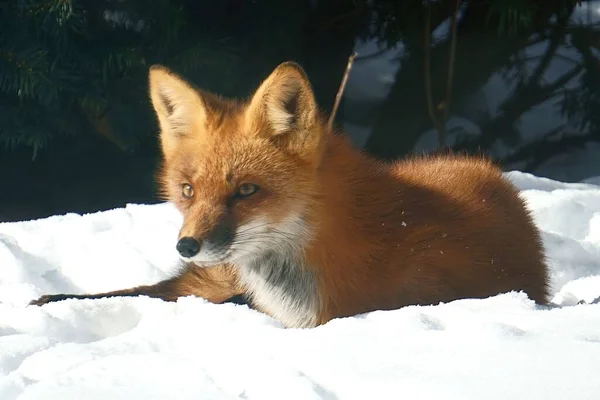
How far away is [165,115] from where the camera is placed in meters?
2.75

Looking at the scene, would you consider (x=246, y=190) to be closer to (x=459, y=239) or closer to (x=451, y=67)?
(x=459, y=239)

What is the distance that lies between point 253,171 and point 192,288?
0.63 meters

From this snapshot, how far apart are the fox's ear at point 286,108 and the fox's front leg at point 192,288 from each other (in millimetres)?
503

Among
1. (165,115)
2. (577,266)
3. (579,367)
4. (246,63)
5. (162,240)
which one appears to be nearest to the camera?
(579,367)

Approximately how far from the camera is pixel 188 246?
228 cm

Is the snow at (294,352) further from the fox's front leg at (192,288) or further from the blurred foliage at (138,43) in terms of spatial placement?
the blurred foliage at (138,43)

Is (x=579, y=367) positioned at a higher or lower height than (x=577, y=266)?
higher

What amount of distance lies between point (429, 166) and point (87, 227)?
159 centimetres

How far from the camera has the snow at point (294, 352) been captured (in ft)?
5.86

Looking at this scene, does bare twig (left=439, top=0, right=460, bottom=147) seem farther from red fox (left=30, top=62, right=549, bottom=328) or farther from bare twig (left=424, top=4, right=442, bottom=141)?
red fox (left=30, top=62, right=549, bottom=328)

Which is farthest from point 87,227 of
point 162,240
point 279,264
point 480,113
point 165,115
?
point 480,113

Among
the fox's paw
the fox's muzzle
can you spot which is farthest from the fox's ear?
the fox's paw

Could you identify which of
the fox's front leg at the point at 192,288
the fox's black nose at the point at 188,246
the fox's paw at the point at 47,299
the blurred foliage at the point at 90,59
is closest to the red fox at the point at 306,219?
the fox's black nose at the point at 188,246

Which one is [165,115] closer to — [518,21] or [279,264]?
[279,264]
